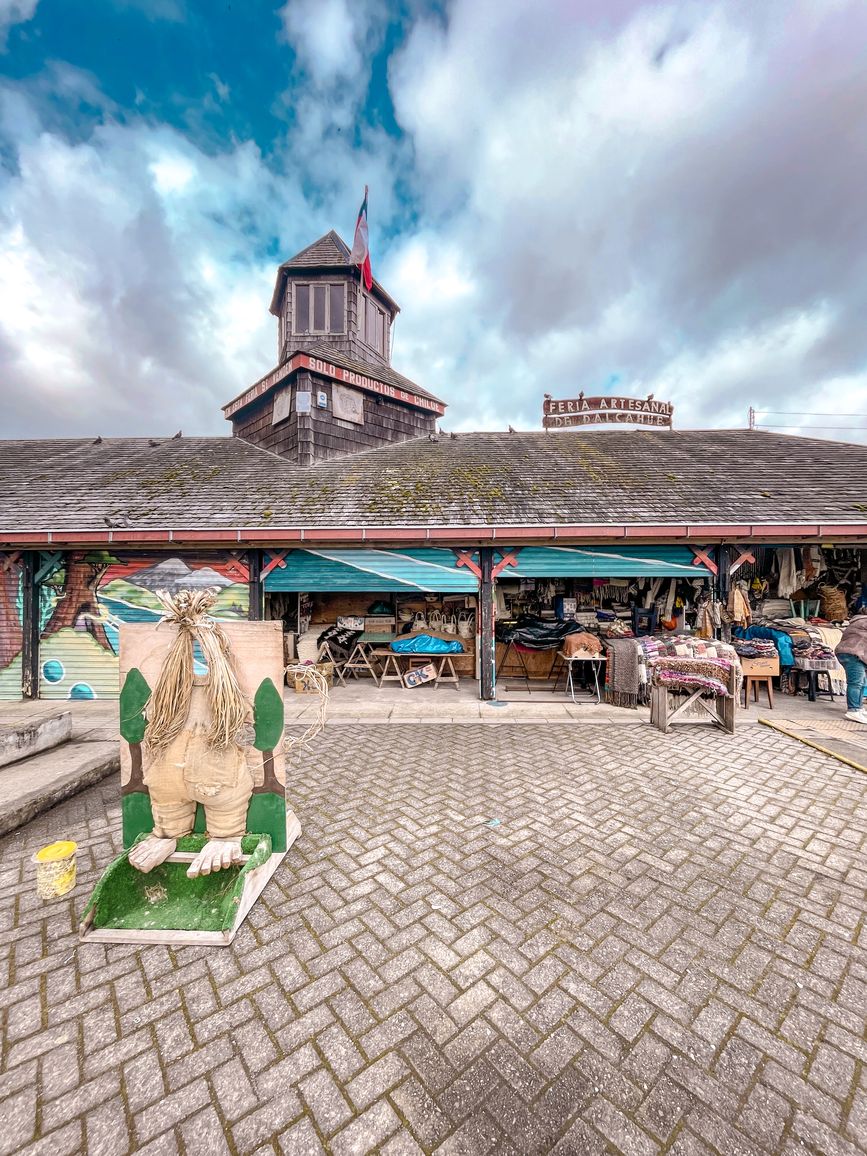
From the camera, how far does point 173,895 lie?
10.0 feet

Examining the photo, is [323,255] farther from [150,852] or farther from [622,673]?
[150,852]

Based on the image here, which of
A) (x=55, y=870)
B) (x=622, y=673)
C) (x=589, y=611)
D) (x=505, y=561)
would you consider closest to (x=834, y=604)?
(x=589, y=611)

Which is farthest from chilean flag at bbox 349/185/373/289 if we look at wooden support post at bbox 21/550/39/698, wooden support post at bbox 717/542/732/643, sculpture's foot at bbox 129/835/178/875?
sculpture's foot at bbox 129/835/178/875

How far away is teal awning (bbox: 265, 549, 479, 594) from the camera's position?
8172mm

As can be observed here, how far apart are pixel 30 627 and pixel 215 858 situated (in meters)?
8.03

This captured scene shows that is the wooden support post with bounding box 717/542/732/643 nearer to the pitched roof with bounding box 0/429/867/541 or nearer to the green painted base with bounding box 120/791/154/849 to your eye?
the pitched roof with bounding box 0/429/867/541

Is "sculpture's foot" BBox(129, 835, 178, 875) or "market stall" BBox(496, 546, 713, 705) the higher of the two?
"market stall" BBox(496, 546, 713, 705)

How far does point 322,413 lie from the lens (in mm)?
11734

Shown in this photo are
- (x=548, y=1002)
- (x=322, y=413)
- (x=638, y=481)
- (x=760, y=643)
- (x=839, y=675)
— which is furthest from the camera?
(x=322, y=413)

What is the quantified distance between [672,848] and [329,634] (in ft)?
24.9

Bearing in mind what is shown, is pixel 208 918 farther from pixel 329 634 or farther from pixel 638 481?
pixel 638 481

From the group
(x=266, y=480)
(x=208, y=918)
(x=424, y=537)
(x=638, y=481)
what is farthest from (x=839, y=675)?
(x=266, y=480)

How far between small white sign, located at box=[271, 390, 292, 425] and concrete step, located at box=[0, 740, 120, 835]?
8.88m

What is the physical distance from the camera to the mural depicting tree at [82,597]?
831 cm
